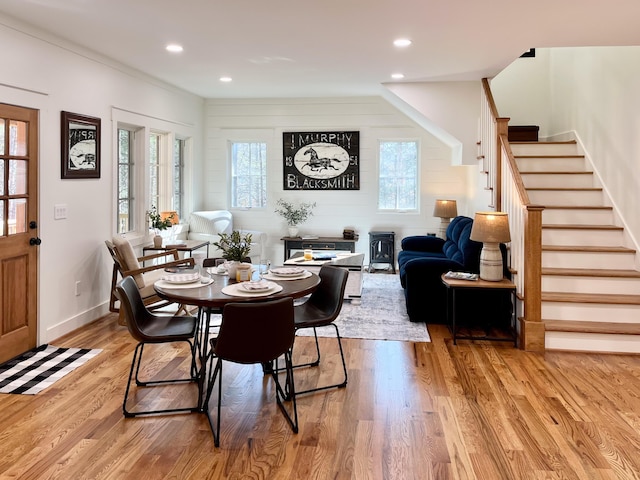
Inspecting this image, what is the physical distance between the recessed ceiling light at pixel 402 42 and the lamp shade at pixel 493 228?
1705mm

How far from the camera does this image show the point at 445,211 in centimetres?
741

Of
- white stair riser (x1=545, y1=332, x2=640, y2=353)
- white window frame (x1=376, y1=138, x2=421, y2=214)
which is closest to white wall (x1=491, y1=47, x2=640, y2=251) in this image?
white stair riser (x1=545, y1=332, x2=640, y2=353)

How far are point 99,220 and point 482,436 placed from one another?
4152 millimetres

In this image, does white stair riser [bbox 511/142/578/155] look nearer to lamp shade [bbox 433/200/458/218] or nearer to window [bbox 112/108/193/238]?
lamp shade [bbox 433/200/458/218]

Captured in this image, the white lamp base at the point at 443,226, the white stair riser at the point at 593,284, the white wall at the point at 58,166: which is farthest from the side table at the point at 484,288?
the white wall at the point at 58,166

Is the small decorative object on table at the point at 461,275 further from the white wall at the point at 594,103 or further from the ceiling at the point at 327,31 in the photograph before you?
the ceiling at the point at 327,31

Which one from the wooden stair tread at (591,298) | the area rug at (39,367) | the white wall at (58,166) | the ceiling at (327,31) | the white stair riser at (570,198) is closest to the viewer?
the area rug at (39,367)

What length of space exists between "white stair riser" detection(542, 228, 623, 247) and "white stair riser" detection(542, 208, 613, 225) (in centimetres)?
22

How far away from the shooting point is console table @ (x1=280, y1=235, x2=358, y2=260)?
782 centimetres

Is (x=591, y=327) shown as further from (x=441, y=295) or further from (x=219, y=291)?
(x=219, y=291)

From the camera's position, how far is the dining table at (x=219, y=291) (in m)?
2.88

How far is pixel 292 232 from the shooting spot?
26.4 feet

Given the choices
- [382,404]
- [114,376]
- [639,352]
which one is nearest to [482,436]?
[382,404]

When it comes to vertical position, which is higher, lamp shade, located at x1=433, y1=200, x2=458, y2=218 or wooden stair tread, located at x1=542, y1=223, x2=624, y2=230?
lamp shade, located at x1=433, y1=200, x2=458, y2=218
